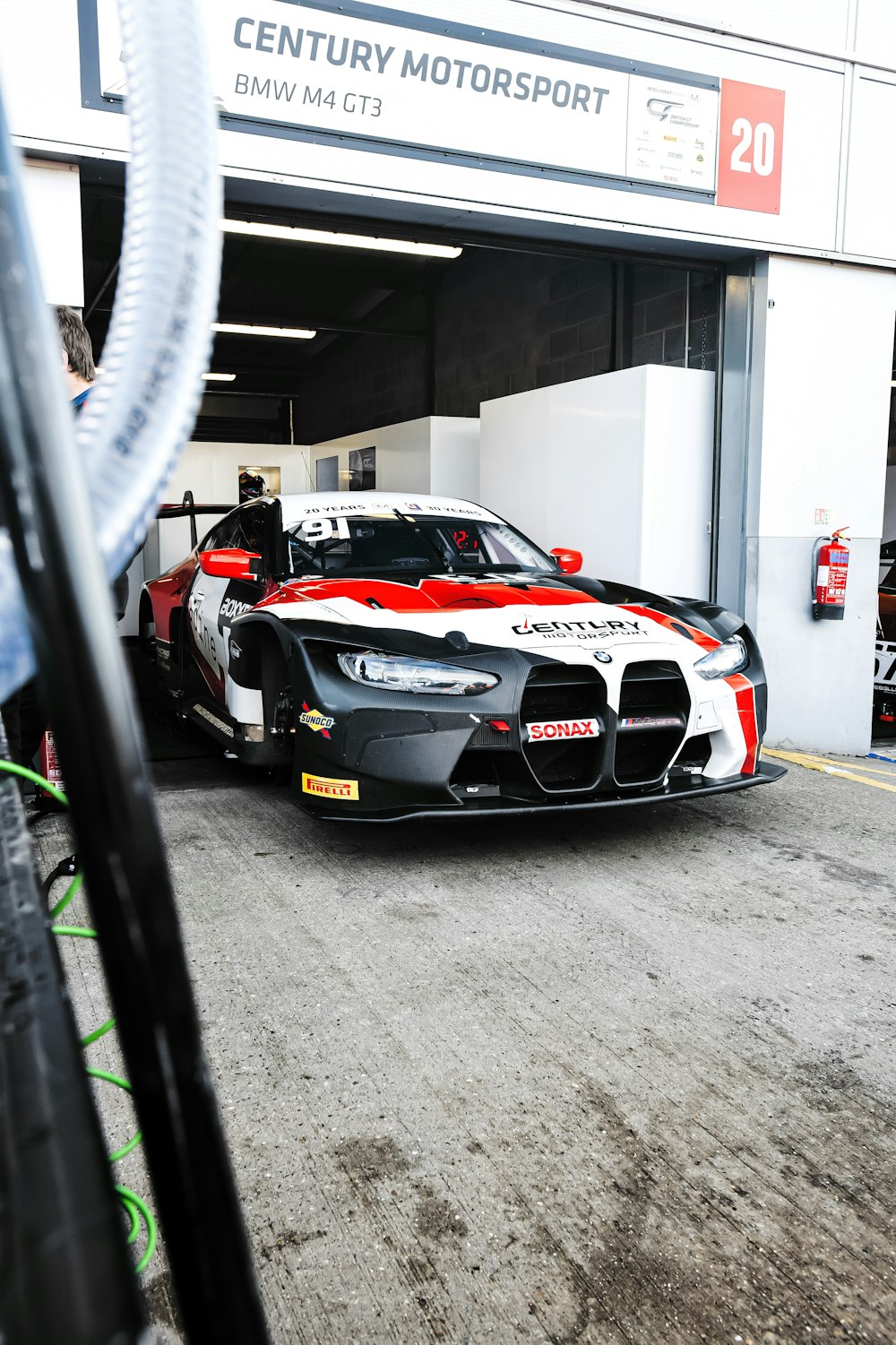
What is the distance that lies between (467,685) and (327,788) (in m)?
0.57

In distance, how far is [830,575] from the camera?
6.05m

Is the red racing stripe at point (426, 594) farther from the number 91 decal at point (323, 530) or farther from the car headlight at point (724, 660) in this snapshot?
the car headlight at point (724, 660)

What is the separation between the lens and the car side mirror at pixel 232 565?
13.5ft

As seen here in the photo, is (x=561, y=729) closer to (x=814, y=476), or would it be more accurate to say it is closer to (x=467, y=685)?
(x=467, y=685)

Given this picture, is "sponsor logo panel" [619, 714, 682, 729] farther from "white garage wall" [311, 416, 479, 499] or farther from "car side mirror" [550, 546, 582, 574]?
"white garage wall" [311, 416, 479, 499]

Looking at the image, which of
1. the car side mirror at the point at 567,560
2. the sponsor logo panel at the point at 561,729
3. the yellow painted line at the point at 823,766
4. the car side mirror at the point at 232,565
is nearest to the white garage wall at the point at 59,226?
the car side mirror at the point at 232,565

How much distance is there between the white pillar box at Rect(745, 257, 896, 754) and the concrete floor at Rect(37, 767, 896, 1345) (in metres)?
2.74

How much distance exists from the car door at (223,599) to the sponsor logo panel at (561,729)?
149 cm

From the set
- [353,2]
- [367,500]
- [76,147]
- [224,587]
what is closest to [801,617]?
[367,500]

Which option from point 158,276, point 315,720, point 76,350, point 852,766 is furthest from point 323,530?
point 158,276

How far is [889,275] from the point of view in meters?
6.24

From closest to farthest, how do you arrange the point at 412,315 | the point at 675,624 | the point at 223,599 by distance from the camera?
the point at 675,624, the point at 223,599, the point at 412,315

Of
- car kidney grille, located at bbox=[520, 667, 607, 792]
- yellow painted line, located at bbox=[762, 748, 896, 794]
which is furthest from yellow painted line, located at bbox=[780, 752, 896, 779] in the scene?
car kidney grille, located at bbox=[520, 667, 607, 792]

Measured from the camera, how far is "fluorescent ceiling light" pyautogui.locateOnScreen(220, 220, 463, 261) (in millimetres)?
7695
